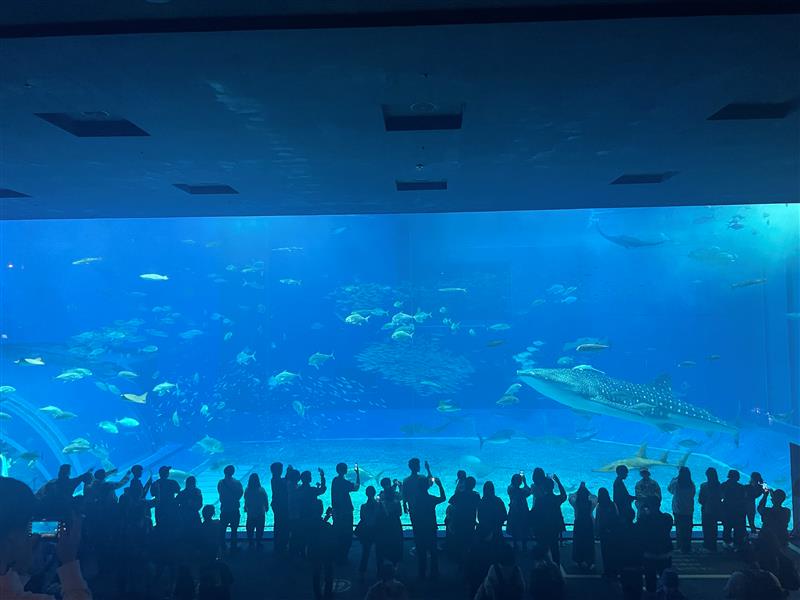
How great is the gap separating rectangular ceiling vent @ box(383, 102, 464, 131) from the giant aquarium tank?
14.0 m

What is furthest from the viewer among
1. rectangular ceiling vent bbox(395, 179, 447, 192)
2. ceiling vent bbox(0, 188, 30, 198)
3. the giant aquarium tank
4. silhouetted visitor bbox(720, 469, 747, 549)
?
the giant aquarium tank

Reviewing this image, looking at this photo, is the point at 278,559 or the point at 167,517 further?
the point at 278,559

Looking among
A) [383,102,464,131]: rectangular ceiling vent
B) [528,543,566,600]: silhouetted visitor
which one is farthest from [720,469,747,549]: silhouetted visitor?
[383,102,464,131]: rectangular ceiling vent

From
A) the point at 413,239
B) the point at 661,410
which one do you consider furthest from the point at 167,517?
the point at 413,239

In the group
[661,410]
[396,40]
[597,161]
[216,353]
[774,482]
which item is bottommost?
[774,482]

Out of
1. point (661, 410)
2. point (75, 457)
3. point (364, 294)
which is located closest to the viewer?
point (661, 410)

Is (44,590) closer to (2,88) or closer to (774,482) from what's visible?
(2,88)

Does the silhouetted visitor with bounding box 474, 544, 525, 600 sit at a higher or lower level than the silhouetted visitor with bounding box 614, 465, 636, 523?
lower

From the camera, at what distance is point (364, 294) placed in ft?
98.4

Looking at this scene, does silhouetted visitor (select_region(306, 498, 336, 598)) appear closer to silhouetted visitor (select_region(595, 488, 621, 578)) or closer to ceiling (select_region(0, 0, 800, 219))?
silhouetted visitor (select_region(595, 488, 621, 578))

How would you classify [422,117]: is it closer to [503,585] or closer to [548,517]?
[503,585]

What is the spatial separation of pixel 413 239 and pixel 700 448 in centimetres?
2035

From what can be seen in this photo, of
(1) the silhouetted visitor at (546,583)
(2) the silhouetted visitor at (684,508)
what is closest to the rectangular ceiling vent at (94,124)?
(1) the silhouetted visitor at (546,583)

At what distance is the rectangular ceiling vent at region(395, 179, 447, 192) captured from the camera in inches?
300
